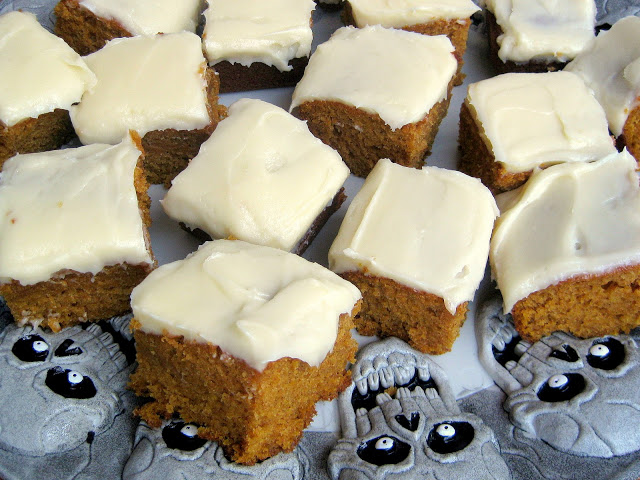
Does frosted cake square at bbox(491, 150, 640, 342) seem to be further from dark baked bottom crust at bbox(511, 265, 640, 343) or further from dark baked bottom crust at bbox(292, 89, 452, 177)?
dark baked bottom crust at bbox(292, 89, 452, 177)

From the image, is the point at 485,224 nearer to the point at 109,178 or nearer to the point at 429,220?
the point at 429,220

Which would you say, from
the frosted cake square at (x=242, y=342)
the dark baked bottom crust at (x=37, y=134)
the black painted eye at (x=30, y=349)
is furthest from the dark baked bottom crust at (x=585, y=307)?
the dark baked bottom crust at (x=37, y=134)

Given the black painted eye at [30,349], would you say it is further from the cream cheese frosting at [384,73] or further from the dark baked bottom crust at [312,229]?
the cream cheese frosting at [384,73]

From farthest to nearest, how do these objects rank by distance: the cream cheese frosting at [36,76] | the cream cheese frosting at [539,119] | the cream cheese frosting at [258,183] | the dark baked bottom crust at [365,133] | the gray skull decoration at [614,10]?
1. the gray skull decoration at [614,10]
2. the dark baked bottom crust at [365,133]
3. the cream cheese frosting at [36,76]
4. the cream cheese frosting at [539,119]
5. the cream cheese frosting at [258,183]

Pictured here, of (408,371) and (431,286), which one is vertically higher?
(431,286)

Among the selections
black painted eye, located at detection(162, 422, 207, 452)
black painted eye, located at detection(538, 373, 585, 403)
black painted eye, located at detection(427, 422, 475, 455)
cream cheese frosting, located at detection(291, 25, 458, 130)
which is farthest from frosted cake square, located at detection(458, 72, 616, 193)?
black painted eye, located at detection(162, 422, 207, 452)

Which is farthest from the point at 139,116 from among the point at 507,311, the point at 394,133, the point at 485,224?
the point at 507,311
